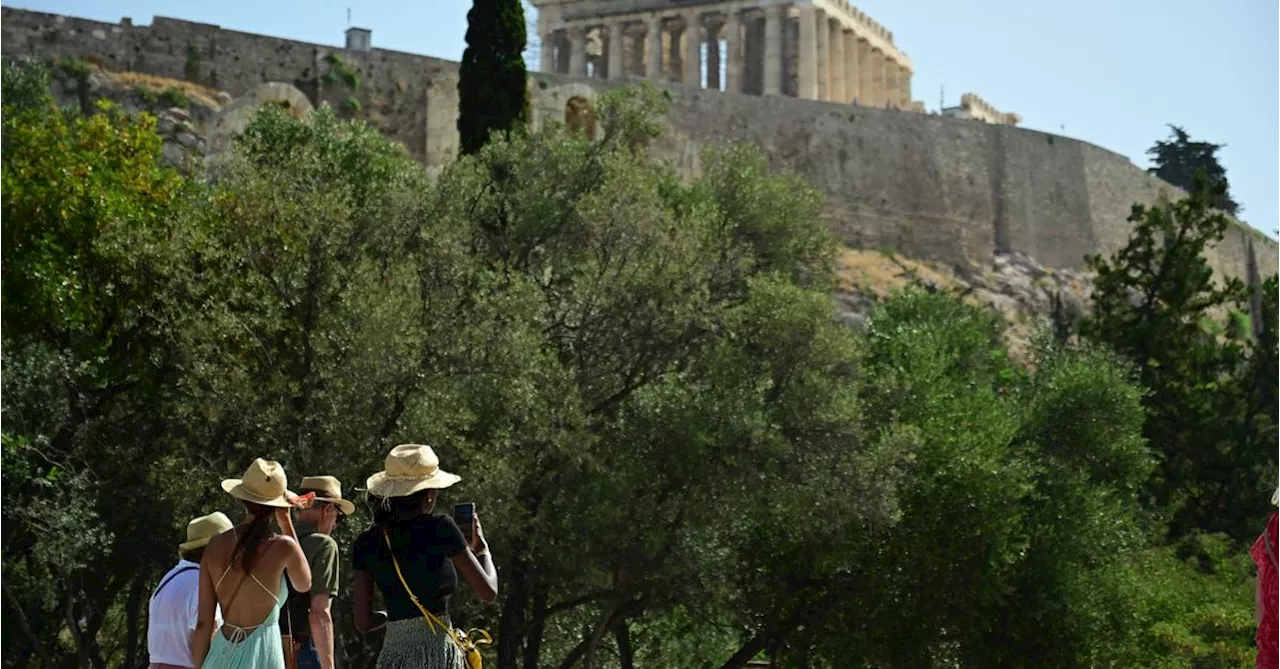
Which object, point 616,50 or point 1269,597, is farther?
point 616,50

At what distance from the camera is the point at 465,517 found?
Result: 813 centimetres

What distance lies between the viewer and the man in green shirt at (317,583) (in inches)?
335

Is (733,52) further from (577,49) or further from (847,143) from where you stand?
(847,143)

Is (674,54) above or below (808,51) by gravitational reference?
above

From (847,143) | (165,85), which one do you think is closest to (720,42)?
(847,143)

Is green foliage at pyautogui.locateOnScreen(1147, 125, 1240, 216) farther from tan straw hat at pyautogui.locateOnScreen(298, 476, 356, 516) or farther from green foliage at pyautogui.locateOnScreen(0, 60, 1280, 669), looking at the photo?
tan straw hat at pyautogui.locateOnScreen(298, 476, 356, 516)

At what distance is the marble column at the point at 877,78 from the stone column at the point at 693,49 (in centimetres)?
802

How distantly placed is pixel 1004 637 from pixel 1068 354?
27.9ft

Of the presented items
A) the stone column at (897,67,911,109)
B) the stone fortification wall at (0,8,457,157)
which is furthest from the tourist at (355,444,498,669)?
the stone column at (897,67,911,109)

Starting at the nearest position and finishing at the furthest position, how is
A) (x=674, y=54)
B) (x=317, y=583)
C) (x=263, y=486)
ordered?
(x=263, y=486), (x=317, y=583), (x=674, y=54)

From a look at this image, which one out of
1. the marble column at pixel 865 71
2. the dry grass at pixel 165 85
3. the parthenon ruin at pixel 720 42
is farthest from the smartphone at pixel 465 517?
the marble column at pixel 865 71

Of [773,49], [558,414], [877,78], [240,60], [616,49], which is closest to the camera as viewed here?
[558,414]

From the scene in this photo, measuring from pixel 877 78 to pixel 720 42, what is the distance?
23.8 feet

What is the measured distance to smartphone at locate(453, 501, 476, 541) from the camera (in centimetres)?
802
